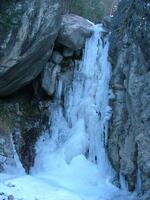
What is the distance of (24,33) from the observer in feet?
37.5

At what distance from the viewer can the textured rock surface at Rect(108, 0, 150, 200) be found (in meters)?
9.01

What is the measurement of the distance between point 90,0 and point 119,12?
18.8ft

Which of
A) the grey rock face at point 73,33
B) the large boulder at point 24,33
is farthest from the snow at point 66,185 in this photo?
the grey rock face at point 73,33

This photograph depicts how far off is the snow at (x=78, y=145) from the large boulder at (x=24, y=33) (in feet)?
4.60

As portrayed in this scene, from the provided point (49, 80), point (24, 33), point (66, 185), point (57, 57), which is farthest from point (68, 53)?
point (66, 185)

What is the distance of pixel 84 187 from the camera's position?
1000 cm

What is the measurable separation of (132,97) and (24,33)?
347 cm

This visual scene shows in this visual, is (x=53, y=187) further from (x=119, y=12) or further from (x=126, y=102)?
(x=119, y=12)

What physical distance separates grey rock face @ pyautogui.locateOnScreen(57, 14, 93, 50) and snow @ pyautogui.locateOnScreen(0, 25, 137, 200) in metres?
0.21

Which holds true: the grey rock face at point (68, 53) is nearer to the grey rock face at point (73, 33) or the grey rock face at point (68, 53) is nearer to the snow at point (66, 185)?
the grey rock face at point (73, 33)

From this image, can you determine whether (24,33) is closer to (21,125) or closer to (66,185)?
(21,125)

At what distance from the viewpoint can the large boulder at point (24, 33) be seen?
11.4 metres

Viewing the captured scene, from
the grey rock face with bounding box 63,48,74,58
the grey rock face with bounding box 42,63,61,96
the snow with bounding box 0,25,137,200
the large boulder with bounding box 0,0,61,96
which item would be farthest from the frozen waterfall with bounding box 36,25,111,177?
the large boulder with bounding box 0,0,61,96

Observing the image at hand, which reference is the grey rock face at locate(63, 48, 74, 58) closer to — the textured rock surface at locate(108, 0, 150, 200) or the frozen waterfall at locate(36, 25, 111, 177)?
the frozen waterfall at locate(36, 25, 111, 177)
